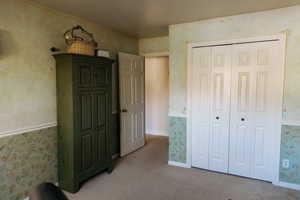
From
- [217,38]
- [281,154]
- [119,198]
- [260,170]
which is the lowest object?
[119,198]

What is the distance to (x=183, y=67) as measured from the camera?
10.8 feet

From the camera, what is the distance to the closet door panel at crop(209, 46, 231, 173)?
2.99 metres

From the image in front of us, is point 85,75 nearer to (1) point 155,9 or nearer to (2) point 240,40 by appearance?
(1) point 155,9

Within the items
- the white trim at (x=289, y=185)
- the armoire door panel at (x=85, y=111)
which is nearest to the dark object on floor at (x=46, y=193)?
the armoire door panel at (x=85, y=111)

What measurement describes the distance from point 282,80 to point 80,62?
2662 mm

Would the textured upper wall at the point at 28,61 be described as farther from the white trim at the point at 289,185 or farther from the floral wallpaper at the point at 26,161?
the white trim at the point at 289,185

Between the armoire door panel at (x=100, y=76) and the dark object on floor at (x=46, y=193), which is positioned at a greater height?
the armoire door panel at (x=100, y=76)

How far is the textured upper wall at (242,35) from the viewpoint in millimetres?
2594

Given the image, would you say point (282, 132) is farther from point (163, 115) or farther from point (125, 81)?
point (163, 115)

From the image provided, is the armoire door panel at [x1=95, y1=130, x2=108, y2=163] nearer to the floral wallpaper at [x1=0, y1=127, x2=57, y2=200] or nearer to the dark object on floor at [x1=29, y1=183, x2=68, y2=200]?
the floral wallpaper at [x1=0, y1=127, x2=57, y2=200]

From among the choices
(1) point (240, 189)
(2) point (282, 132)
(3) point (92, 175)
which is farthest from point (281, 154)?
(3) point (92, 175)

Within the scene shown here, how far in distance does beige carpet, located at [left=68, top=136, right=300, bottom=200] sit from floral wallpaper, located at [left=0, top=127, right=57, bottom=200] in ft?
1.65

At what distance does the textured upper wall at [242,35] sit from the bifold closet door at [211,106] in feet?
0.66

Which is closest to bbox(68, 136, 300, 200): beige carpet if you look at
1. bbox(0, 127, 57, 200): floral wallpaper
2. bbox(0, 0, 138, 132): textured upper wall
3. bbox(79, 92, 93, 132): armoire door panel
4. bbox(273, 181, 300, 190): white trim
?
bbox(273, 181, 300, 190): white trim
